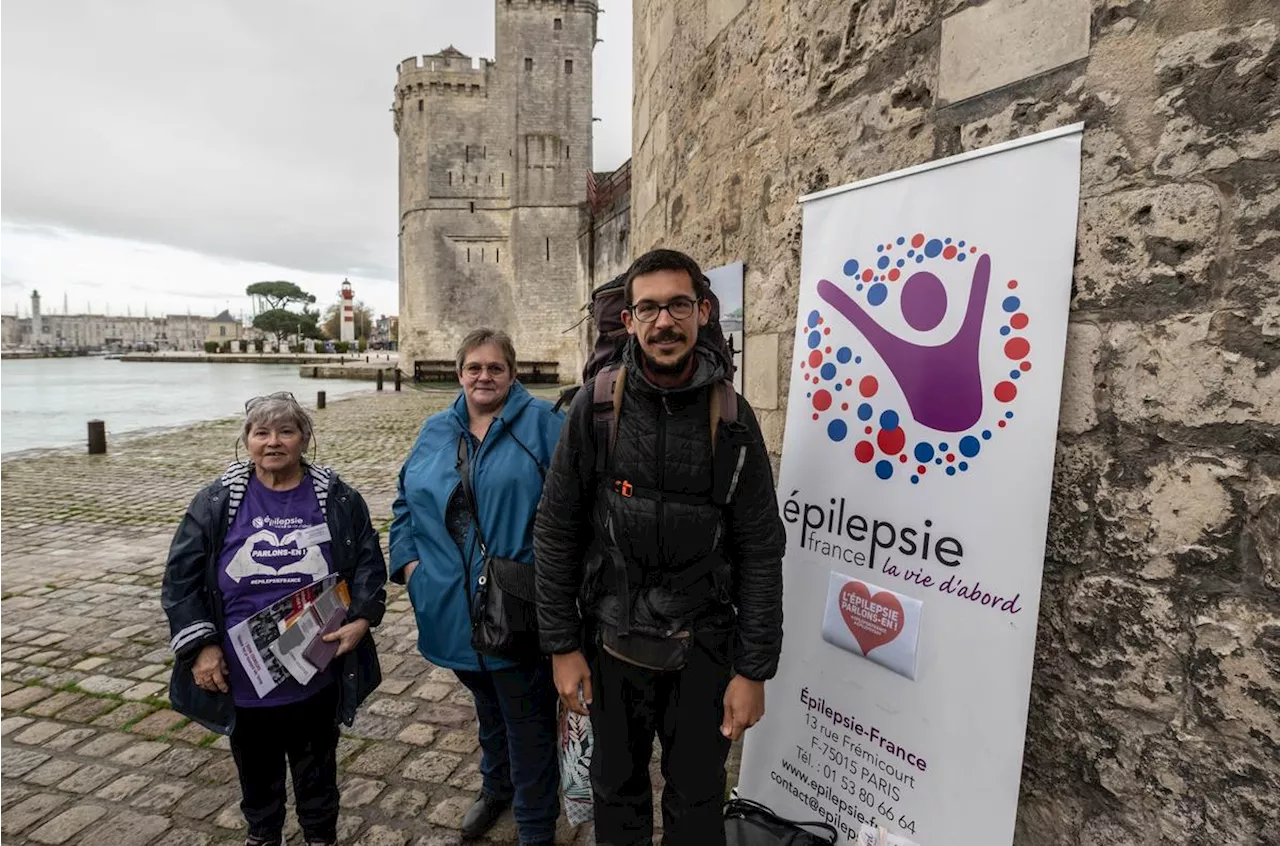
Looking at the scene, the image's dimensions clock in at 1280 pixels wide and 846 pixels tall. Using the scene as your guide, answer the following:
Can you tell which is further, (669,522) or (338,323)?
(338,323)

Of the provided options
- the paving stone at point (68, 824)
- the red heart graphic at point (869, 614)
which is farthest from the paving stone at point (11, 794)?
the red heart graphic at point (869, 614)

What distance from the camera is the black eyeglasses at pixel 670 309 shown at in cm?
183

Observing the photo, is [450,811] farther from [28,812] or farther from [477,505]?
[28,812]

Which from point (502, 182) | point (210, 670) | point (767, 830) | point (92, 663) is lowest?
point (92, 663)

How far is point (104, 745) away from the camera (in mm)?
3254

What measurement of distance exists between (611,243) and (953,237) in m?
22.3

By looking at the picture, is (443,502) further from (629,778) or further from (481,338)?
(629,778)

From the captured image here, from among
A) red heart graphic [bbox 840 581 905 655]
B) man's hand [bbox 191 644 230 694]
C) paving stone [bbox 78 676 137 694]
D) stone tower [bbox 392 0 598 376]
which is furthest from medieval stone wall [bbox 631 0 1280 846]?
stone tower [bbox 392 0 598 376]

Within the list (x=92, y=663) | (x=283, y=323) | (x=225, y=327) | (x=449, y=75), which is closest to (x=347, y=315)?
(x=283, y=323)

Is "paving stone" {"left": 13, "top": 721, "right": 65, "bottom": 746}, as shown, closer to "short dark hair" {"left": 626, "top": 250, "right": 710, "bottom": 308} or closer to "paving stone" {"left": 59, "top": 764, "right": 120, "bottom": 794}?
"paving stone" {"left": 59, "top": 764, "right": 120, "bottom": 794}

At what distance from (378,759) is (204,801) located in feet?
2.17

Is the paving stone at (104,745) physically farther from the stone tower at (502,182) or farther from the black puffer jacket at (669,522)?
the stone tower at (502,182)

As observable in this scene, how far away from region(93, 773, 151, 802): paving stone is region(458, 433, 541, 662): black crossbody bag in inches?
70.8

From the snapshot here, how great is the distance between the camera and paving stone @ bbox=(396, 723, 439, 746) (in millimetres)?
3311
